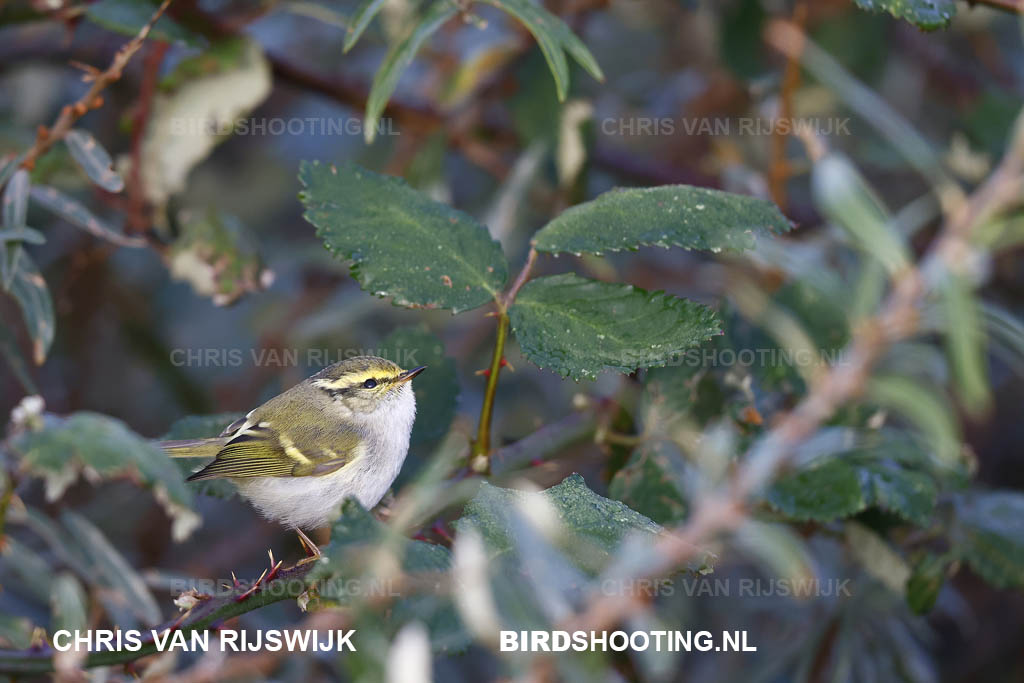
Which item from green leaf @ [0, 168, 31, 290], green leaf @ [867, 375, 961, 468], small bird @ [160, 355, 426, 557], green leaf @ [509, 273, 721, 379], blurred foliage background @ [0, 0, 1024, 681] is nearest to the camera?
green leaf @ [867, 375, 961, 468]

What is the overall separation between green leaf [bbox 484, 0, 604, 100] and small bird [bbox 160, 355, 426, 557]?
0.67 meters

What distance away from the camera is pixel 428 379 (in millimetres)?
1762

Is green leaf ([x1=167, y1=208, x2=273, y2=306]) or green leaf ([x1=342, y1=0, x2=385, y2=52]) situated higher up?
green leaf ([x1=342, y1=0, x2=385, y2=52])

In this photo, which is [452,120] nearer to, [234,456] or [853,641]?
[234,456]

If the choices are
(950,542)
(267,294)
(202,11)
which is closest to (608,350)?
(950,542)

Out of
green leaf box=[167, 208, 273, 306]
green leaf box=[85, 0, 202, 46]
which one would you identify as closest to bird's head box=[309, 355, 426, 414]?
green leaf box=[167, 208, 273, 306]

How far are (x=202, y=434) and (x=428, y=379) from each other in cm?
40

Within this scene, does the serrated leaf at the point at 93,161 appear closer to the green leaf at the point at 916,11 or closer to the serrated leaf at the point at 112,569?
the serrated leaf at the point at 112,569

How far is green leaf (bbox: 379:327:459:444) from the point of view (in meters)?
1.72

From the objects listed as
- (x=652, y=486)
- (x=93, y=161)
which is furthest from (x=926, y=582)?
(x=93, y=161)

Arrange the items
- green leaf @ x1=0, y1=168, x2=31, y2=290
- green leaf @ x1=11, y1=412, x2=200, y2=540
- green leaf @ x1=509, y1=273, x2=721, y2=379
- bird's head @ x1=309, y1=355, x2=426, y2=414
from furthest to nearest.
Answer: bird's head @ x1=309, y1=355, x2=426, y2=414 < green leaf @ x1=0, y1=168, x2=31, y2=290 < green leaf @ x1=509, y1=273, x2=721, y2=379 < green leaf @ x1=11, y1=412, x2=200, y2=540

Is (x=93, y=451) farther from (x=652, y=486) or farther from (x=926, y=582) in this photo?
(x=926, y=582)

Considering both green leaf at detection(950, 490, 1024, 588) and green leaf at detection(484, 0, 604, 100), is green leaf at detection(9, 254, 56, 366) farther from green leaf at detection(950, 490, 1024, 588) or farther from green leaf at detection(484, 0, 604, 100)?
green leaf at detection(950, 490, 1024, 588)

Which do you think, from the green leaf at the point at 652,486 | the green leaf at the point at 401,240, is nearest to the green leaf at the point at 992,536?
the green leaf at the point at 652,486
